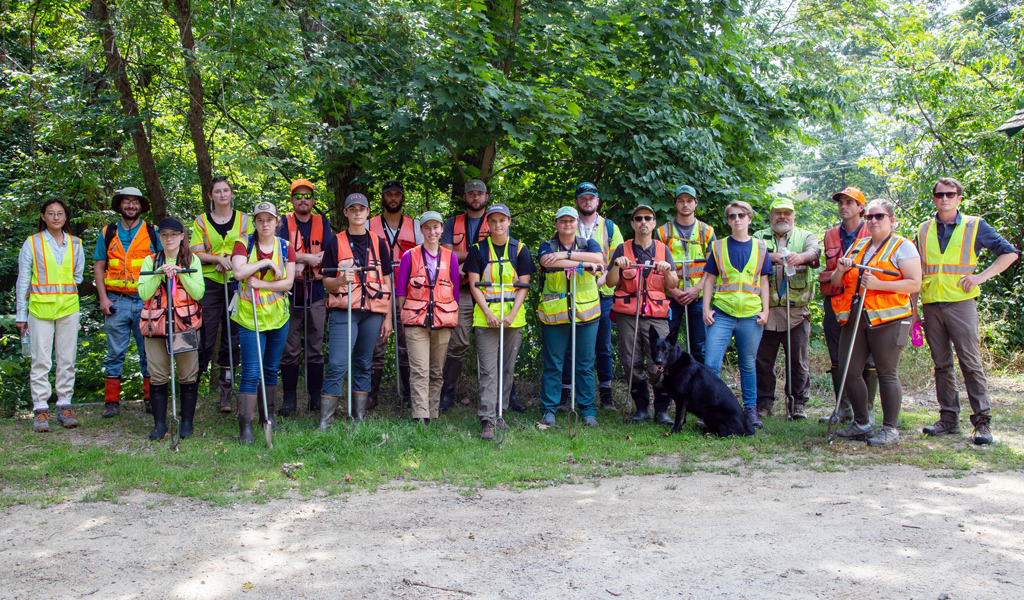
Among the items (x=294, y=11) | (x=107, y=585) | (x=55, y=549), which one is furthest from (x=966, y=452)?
(x=294, y=11)

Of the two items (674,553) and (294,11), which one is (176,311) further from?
(674,553)

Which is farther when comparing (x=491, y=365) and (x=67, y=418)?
(x=67, y=418)

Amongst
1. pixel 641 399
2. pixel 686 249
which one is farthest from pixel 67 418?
pixel 686 249

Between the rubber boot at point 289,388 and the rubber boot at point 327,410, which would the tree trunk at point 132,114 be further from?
the rubber boot at point 327,410

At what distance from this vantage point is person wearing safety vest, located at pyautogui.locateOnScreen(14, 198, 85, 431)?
6.64 metres

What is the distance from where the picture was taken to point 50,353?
675 centimetres

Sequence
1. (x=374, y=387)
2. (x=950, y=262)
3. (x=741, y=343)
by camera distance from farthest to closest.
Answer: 1. (x=374, y=387)
2. (x=741, y=343)
3. (x=950, y=262)

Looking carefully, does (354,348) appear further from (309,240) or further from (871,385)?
(871,385)

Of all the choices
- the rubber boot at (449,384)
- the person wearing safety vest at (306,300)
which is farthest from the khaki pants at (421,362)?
the person wearing safety vest at (306,300)

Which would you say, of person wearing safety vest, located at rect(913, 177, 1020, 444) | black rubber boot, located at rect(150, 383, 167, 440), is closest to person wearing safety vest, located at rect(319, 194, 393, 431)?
black rubber boot, located at rect(150, 383, 167, 440)

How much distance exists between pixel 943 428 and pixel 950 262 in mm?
1510

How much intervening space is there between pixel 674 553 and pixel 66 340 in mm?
6014

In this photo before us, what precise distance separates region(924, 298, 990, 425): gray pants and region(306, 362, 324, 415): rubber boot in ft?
19.4

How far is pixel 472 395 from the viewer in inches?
331
